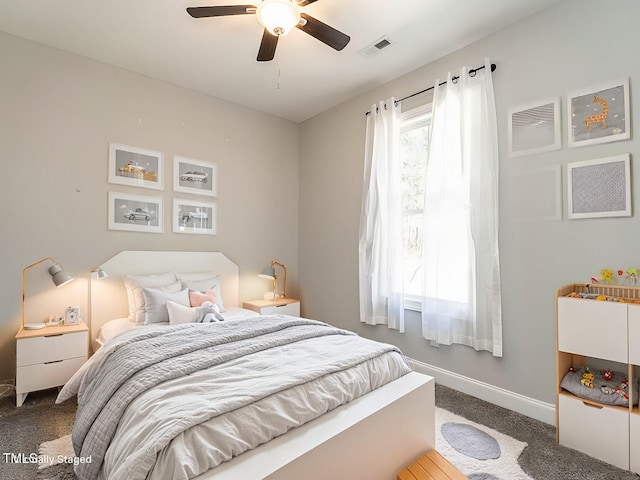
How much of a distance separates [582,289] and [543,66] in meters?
1.53

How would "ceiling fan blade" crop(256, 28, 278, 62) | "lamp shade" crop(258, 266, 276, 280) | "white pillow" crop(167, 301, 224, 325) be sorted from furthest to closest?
"lamp shade" crop(258, 266, 276, 280), "white pillow" crop(167, 301, 224, 325), "ceiling fan blade" crop(256, 28, 278, 62)

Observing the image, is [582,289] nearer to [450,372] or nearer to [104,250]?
[450,372]

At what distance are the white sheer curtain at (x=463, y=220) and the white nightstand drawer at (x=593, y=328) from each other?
507 millimetres

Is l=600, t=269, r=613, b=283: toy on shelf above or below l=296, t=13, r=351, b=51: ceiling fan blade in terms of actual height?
below

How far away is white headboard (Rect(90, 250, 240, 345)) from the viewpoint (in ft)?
9.62

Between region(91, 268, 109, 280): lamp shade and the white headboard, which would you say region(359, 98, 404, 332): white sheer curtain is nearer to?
the white headboard

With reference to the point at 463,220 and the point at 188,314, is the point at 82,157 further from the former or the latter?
the point at 463,220

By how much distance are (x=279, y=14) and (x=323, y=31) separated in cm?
31

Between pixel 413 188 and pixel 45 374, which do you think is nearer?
pixel 45 374

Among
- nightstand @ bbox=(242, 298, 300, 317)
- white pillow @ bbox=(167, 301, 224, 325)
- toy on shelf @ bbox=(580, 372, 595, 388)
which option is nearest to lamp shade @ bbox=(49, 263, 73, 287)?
white pillow @ bbox=(167, 301, 224, 325)

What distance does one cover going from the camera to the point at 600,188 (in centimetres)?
204

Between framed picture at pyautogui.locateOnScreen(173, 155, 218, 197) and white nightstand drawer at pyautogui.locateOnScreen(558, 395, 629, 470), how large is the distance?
11.4ft

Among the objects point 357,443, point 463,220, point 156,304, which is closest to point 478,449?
point 357,443

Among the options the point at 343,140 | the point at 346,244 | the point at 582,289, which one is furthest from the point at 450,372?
the point at 343,140
